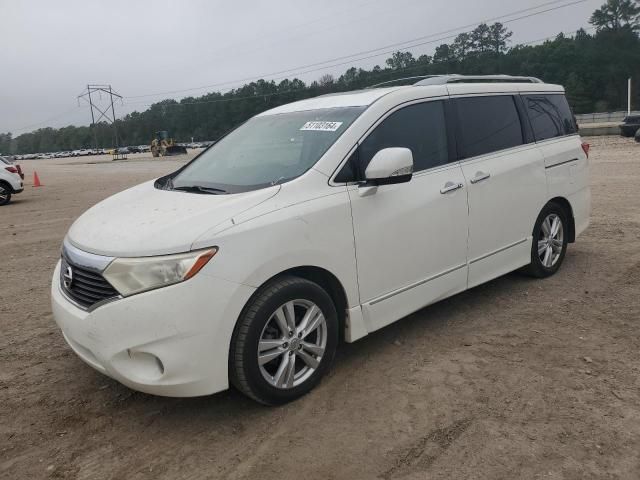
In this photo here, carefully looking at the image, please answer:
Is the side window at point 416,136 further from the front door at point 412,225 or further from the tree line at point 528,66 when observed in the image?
the tree line at point 528,66

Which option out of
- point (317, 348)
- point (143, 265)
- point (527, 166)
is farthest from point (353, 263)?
point (527, 166)

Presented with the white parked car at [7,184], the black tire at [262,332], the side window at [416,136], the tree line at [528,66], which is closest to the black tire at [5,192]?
the white parked car at [7,184]

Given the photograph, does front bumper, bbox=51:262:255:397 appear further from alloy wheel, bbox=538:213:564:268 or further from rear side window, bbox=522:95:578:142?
rear side window, bbox=522:95:578:142

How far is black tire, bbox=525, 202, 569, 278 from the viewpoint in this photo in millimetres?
5090

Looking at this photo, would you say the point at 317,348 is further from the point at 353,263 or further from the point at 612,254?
the point at 612,254

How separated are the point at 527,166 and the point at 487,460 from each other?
9.74 ft

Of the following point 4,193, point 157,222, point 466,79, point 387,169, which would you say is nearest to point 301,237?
point 387,169

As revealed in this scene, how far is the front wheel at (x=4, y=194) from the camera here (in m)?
15.1

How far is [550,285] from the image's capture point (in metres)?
5.18

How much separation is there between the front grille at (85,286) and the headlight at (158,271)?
0.11m

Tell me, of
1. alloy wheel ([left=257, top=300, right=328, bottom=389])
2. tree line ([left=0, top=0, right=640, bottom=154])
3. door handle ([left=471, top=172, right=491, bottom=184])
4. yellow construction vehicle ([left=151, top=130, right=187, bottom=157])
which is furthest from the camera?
tree line ([left=0, top=0, right=640, bottom=154])

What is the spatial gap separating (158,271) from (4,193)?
14.9 meters

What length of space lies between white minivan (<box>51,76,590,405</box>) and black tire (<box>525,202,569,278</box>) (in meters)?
0.06

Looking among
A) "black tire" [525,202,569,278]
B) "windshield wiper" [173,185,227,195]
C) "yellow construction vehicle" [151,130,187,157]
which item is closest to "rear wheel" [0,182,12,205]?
"windshield wiper" [173,185,227,195]
